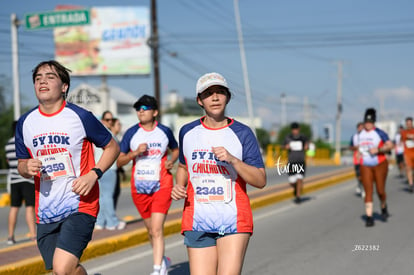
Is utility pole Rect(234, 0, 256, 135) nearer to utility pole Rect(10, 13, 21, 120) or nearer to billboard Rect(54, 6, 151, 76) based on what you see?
billboard Rect(54, 6, 151, 76)

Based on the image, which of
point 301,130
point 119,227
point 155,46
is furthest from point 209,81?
point 301,130

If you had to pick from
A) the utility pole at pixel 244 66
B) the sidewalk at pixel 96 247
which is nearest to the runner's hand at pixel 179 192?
the sidewalk at pixel 96 247

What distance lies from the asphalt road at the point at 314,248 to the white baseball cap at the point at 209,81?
11.0ft

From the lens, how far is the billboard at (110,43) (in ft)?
143

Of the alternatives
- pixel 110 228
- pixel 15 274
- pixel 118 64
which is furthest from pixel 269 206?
pixel 118 64

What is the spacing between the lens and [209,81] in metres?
3.89

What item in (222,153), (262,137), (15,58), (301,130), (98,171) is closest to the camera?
(222,153)

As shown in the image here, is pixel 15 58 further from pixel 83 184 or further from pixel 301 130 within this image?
pixel 301 130

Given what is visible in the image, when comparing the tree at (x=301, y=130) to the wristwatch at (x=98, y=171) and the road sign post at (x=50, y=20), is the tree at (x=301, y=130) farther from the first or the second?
the wristwatch at (x=98, y=171)

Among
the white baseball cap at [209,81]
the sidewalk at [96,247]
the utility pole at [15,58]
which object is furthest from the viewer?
the utility pole at [15,58]

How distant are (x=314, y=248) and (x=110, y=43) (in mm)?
38092

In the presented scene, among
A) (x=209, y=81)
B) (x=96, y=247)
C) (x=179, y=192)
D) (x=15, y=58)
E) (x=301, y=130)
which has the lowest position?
(x=96, y=247)

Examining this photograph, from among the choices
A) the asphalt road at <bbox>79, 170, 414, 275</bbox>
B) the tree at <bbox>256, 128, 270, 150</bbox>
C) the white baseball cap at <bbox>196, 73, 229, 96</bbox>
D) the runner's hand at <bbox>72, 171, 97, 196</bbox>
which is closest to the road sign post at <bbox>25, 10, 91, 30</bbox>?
the asphalt road at <bbox>79, 170, 414, 275</bbox>

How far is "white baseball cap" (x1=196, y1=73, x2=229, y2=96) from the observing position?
388 cm
